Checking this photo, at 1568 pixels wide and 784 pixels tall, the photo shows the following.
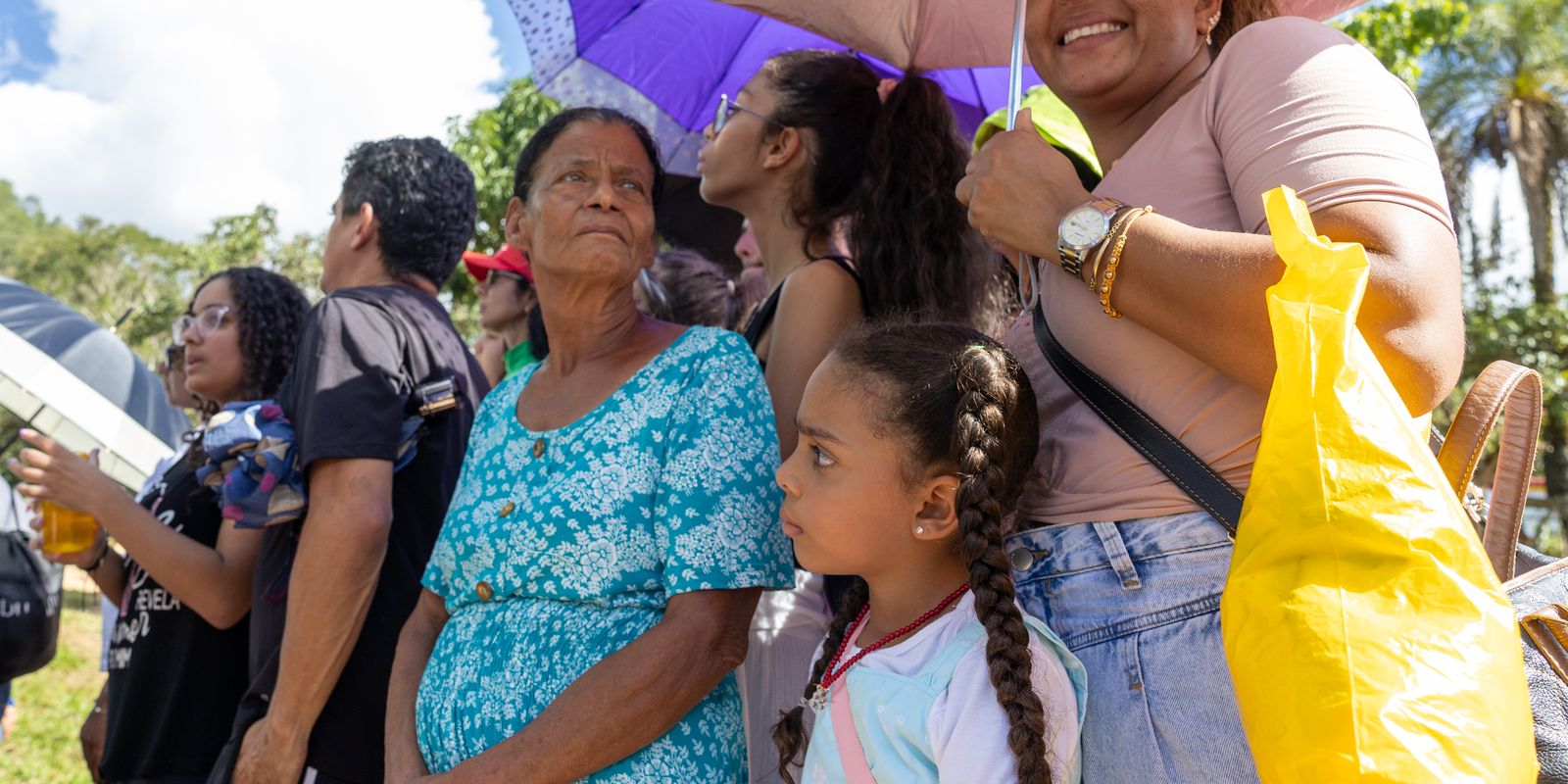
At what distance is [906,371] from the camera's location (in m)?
1.82

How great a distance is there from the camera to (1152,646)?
1541 millimetres

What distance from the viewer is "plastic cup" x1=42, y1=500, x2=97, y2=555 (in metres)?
3.20

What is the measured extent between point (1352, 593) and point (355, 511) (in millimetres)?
2097

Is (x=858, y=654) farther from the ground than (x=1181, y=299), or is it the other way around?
(x=1181, y=299)

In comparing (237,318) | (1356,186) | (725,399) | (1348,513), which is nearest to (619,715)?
(725,399)

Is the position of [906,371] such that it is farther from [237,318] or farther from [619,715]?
[237,318]

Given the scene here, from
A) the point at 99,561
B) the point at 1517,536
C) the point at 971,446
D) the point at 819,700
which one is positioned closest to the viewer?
the point at 1517,536

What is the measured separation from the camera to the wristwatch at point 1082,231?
1517 millimetres

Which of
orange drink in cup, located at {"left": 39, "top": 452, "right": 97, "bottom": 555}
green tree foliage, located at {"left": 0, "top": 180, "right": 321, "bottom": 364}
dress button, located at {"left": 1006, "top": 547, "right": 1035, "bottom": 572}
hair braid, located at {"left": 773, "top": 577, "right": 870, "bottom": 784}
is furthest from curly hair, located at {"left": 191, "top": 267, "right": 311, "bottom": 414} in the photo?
green tree foliage, located at {"left": 0, "top": 180, "right": 321, "bottom": 364}

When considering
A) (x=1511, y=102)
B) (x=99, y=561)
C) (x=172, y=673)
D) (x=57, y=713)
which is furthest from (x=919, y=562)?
(x=1511, y=102)

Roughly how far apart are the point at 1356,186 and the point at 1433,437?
62cm

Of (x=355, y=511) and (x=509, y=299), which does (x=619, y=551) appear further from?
(x=509, y=299)

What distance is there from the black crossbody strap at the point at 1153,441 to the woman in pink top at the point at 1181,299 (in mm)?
21

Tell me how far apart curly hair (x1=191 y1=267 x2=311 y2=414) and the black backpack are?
0.77 meters
